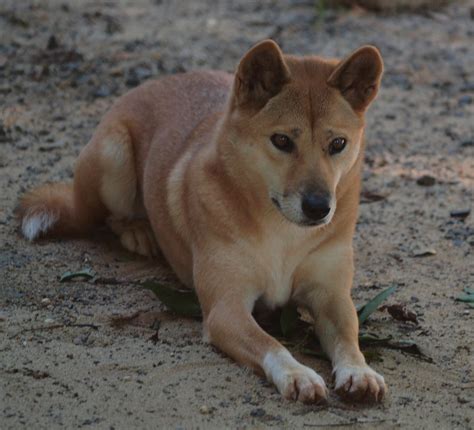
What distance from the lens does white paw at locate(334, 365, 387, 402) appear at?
12.8 feet

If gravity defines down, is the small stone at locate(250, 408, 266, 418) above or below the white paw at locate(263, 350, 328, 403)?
below

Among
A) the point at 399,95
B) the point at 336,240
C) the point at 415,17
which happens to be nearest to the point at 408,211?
the point at 336,240

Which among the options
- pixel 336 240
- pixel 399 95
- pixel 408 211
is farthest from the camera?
pixel 399 95

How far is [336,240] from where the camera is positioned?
470 centimetres

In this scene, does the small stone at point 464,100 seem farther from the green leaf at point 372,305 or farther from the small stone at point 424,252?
the green leaf at point 372,305

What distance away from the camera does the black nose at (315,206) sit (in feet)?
13.6

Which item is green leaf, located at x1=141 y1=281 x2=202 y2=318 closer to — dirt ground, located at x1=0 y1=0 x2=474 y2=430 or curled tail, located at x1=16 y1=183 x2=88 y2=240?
dirt ground, located at x1=0 y1=0 x2=474 y2=430

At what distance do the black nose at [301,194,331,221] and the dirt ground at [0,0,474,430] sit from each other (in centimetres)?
64

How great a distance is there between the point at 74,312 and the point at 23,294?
1.13ft

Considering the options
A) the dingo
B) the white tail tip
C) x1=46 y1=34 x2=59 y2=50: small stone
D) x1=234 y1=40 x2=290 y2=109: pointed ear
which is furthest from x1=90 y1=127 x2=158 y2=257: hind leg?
x1=46 y1=34 x2=59 y2=50: small stone

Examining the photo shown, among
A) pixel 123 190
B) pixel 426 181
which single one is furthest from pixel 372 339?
pixel 426 181

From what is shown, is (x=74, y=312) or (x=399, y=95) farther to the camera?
(x=399, y=95)

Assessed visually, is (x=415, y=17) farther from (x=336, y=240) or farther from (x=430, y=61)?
(x=336, y=240)

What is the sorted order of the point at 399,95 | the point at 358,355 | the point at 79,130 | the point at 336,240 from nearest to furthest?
the point at 358,355 < the point at 336,240 < the point at 79,130 < the point at 399,95
